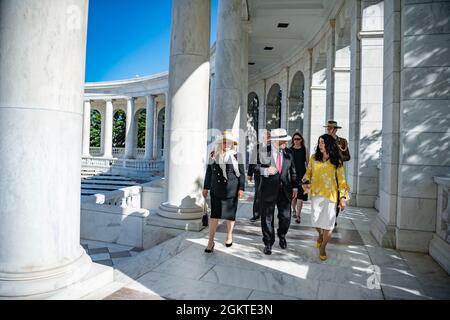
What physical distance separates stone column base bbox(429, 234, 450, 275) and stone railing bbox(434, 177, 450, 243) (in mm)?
137

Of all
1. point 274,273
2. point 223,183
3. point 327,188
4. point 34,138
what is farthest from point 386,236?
point 34,138

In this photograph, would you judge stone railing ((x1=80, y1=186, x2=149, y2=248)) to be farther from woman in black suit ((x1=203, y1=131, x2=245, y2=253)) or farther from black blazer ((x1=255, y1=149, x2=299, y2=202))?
black blazer ((x1=255, y1=149, x2=299, y2=202))

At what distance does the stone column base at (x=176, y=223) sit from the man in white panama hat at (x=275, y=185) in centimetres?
276

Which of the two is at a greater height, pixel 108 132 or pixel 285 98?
pixel 285 98

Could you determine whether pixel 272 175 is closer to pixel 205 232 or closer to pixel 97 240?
pixel 205 232

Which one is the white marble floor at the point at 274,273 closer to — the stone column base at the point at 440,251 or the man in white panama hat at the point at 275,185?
the stone column base at the point at 440,251

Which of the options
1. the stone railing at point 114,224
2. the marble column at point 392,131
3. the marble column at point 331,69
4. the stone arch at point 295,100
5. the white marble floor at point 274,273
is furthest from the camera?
the stone arch at point 295,100

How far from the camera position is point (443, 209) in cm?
855

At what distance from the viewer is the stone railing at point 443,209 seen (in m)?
8.22

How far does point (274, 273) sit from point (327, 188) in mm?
2631

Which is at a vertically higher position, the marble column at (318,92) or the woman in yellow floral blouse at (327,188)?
the marble column at (318,92)

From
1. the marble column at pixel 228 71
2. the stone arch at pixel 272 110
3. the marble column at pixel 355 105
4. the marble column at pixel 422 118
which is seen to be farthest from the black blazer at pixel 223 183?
the stone arch at pixel 272 110

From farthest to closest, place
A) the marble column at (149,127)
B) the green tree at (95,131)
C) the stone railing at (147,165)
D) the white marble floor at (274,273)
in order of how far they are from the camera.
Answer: the green tree at (95,131), the marble column at (149,127), the stone railing at (147,165), the white marble floor at (274,273)

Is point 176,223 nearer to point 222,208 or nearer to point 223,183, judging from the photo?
point 222,208
